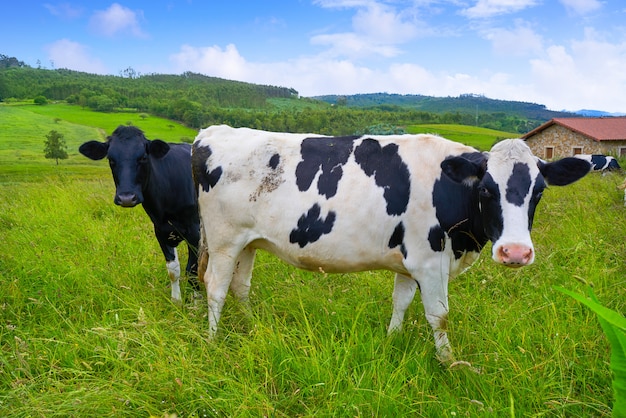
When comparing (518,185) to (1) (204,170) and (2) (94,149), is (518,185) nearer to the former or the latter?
(1) (204,170)

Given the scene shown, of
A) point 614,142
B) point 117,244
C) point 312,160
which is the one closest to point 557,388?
point 312,160

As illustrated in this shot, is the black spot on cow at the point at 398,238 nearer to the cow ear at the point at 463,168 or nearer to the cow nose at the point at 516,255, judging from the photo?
the cow ear at the point at 463,168

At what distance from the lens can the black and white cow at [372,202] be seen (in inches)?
120

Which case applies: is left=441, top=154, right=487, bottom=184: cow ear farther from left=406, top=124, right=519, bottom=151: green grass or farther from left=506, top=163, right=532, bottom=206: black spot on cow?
left=406, top=124, right=519, bottom=151: green grass

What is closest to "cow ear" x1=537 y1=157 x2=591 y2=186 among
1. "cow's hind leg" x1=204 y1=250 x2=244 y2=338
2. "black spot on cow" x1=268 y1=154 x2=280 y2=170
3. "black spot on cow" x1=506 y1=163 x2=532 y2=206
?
"black spot on cow" x1=506 y1=163 x2=532 y2=206

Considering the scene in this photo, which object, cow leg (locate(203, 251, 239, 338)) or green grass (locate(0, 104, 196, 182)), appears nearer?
cow leg (locate(203, 251, 239, 338))

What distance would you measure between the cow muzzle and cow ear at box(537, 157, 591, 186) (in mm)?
751

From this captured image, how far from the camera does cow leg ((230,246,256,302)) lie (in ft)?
14.0

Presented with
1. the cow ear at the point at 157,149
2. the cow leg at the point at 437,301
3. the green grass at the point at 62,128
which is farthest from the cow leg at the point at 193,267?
the green grass at the point at 62,128

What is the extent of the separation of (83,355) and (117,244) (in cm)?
277

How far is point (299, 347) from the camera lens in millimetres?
→ 2906

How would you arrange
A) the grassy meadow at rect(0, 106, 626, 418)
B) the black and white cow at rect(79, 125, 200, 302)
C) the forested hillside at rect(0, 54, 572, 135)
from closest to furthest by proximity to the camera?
the grassy meadow at rect(0, 106, 626, 418) < the black and white cow at rect(79, 125, 200, 302) < the forested hillside at rect(0, 54, 572, 135)

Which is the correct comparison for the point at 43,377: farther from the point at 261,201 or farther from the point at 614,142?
the point at 614,142

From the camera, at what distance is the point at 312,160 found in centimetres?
366
